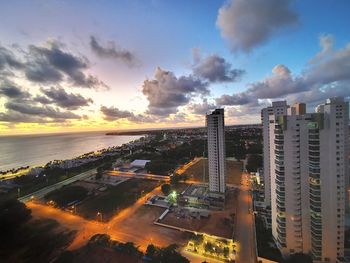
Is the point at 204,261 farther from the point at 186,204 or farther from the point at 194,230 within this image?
the point at 186,204

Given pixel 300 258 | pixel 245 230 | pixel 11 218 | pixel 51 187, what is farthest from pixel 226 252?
pixel 51 187

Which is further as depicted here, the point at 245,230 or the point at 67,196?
the point at 67,196

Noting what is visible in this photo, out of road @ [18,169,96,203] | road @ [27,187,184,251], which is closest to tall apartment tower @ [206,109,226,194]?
road @ [27,187,184,251]

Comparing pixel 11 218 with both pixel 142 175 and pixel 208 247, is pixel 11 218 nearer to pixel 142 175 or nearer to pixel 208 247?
pixel 208 247

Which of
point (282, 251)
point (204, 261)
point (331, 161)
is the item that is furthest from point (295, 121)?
point (204, 261)

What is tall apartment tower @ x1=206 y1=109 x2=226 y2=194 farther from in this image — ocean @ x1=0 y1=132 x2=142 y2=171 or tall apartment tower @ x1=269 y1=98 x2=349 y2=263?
ocean @ x1=0 y1=132 x2=142 y2=171

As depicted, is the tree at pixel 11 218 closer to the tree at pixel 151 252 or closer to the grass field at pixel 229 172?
the tree at pixel 151 252
